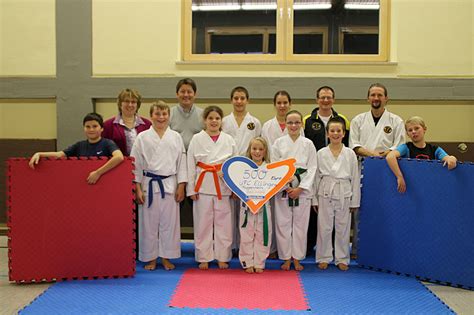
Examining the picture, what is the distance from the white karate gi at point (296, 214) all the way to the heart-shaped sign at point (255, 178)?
0.58ft

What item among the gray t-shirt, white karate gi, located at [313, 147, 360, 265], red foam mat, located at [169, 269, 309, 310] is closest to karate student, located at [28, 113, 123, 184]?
the gray t-shirt

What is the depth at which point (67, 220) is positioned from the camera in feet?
11.8

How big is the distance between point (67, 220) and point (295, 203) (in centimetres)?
A: 197

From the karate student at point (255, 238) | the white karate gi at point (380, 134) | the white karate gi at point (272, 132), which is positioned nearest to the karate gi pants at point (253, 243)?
the karate student at point (255, 238)

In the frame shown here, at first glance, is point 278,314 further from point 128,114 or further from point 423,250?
point 128,114

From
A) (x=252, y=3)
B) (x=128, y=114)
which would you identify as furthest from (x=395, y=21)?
(x=128, y=114)

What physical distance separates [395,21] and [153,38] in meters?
3.11

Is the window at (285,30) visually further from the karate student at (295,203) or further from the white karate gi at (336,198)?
the white karate gi at (336,198)

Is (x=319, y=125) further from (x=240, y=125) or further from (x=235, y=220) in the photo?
(x=235, y=220)

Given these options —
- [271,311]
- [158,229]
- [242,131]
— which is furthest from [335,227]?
[158,229]

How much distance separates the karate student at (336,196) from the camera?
4062 millimetres

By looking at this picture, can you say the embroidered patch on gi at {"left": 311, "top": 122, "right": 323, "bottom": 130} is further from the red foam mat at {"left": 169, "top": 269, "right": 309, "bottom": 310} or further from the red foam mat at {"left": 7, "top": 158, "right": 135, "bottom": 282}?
the red foam mat at {"left": 7, "top": 158, "right": 135, "bottom": 282}

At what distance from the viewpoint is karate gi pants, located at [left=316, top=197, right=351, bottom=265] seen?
13.4 ft

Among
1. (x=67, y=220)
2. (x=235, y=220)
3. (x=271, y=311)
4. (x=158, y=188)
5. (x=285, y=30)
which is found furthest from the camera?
(x=285, y=30)
